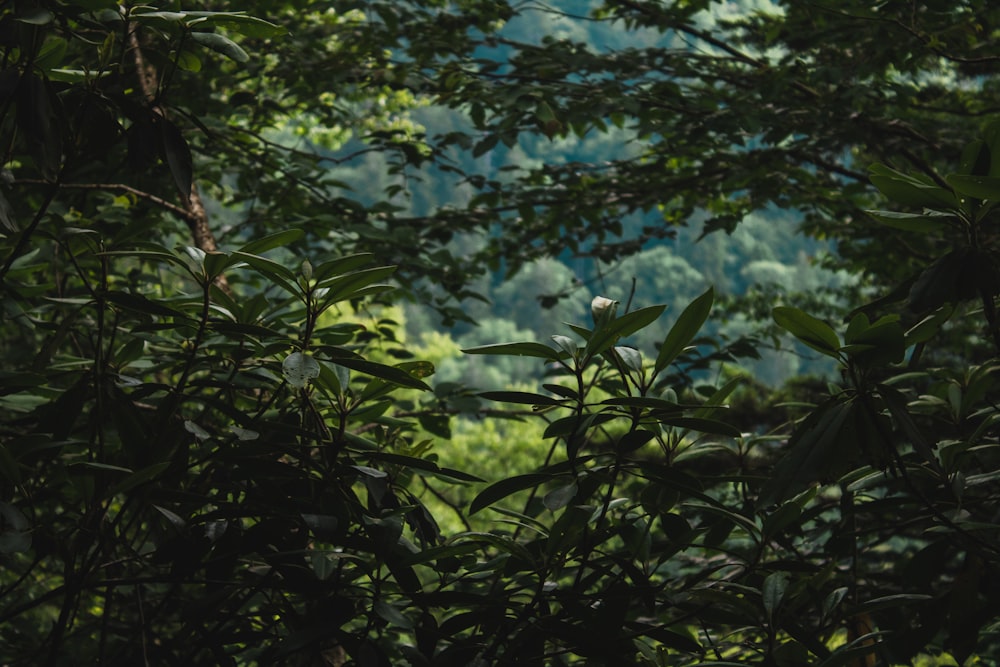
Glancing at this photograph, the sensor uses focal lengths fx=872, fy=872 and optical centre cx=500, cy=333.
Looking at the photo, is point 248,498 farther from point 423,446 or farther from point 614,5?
point 614,5

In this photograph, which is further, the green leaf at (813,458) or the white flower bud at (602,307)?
the white flower bud at (602,307)

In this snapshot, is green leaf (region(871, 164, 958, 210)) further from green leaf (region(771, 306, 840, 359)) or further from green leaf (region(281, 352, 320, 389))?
green leaf (region(281, 352, 320, 389))

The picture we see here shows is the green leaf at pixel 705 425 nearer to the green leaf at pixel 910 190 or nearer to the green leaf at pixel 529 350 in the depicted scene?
the green leaf at pixel 529 350

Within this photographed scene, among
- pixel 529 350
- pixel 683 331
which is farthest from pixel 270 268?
pixel 683 331

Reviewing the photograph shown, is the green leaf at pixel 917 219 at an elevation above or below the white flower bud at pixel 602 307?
Answer: above

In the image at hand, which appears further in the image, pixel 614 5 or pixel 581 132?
pixel 614 5

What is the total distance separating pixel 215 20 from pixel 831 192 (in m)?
2.98

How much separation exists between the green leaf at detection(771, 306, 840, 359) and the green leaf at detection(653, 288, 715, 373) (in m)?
0.07

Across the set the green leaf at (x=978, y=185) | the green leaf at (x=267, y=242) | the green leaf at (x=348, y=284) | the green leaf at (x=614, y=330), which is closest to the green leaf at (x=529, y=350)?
the green leaf at (x=614, y=330)

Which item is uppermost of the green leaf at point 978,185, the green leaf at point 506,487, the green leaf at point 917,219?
the green leaf at point 978,185

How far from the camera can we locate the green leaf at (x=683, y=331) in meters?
0.86

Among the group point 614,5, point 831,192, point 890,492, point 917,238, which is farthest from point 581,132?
point 890,492

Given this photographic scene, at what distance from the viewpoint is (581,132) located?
2816 mm

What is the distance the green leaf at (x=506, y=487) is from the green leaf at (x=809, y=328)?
0.28 meters
